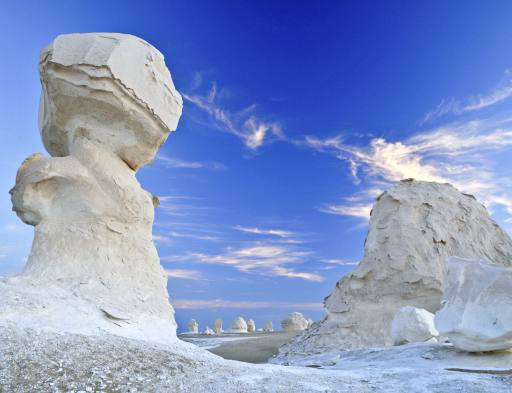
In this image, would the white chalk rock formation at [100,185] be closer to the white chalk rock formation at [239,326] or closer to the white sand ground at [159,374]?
the white sand ground at [159,374]

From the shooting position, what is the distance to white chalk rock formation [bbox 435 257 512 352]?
6.30 metres

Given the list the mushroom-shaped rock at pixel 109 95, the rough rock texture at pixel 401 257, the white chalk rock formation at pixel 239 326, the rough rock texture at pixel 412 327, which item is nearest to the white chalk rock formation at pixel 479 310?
the rough rock texture at pixel 412 327

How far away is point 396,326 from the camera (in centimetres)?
944

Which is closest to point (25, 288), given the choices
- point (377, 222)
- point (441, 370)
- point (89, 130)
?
point (89, 130)

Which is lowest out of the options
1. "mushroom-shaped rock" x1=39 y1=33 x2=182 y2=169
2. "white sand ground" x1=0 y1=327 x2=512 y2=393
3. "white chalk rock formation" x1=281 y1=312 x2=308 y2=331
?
"white sand ground" x1=0 y1=327 x2=512 y2=393

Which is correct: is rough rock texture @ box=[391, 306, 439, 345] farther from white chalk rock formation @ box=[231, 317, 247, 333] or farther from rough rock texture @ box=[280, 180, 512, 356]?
white chalk rock formation @ box=[231, 317, 247, 333]

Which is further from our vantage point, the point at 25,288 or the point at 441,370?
the point at 441,370

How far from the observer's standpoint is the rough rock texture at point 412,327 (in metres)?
8.99

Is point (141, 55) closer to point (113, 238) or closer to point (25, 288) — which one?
point (113, 238)

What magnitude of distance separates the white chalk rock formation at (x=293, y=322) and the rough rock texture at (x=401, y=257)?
1487 cm

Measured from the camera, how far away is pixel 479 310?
655cm

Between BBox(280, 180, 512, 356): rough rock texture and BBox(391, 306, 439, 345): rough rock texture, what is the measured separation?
3.60m

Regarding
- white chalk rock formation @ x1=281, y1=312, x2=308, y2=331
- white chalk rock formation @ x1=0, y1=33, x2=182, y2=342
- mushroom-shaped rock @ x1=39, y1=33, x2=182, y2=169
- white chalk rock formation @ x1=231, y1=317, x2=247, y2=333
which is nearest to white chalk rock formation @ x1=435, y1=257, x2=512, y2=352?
white chalk rock formation @ x1=0, y1=33, x2=182, y2=342

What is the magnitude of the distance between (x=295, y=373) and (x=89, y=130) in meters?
4.89
